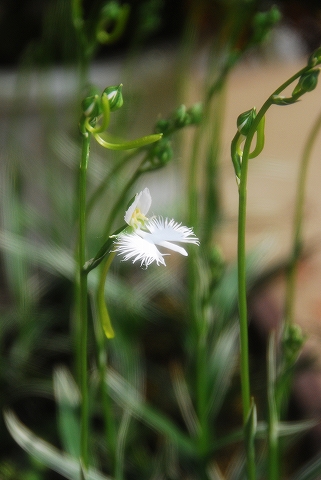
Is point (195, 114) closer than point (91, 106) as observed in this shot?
No

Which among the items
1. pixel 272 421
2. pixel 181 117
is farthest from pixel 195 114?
pixel 272 421

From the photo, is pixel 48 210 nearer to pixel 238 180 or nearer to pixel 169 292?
pixel 169 292

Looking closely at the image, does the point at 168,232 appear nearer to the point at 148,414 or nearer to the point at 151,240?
the point at 151,240

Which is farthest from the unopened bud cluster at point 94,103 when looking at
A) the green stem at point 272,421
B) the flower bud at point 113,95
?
the green stem at point 272,421

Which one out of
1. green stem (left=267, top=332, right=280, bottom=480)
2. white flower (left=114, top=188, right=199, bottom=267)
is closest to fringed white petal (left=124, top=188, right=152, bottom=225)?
white flower (left=114, top=188, right=199, bottom=267)

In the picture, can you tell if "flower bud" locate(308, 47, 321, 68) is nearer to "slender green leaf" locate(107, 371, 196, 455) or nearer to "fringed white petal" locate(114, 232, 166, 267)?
"fringed white petal" locate(114, 232, 166, 267)

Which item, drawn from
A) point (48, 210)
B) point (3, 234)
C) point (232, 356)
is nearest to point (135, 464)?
point (232, 356)
